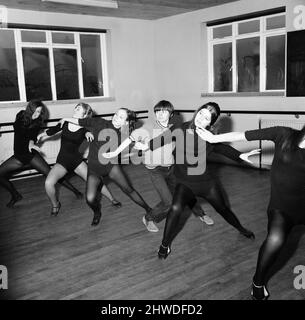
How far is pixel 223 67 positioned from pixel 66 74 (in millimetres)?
2908

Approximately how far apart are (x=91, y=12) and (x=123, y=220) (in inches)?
165

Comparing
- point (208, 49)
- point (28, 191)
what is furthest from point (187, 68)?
point (28, 191)

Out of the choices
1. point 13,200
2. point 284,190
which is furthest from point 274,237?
point 13,200

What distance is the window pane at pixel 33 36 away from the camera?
6.25 meters

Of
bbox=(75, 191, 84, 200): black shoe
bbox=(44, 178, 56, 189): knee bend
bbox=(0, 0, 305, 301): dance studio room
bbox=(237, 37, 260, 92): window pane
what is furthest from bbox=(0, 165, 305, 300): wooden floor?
bbox=(237, 37, 260, 92): window pane

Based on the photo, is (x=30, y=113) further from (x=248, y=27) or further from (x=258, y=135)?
(x=248, y=27)

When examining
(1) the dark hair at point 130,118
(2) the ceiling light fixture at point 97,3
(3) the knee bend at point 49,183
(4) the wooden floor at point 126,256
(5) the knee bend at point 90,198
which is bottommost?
(4) the wooden floor at point 126,256

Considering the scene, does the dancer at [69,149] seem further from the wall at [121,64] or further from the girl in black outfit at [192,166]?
the wall at [121,64]

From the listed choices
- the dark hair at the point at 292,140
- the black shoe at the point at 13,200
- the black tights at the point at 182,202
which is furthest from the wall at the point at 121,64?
the dark hair at the point at 292,140

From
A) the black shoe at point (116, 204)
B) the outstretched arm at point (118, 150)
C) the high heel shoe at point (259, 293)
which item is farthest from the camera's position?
the black shoe at point (116, 204)

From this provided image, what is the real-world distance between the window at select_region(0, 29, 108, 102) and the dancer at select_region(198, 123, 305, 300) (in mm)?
5116

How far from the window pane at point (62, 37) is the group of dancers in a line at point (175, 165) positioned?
2835mm

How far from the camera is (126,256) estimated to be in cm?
316
